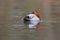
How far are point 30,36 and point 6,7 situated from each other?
36cm

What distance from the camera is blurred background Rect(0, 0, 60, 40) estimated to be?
1.39 m

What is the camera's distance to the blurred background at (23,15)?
1392 millimetres

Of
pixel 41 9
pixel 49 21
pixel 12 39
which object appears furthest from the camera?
pixel 41 9

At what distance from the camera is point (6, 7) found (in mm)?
1601

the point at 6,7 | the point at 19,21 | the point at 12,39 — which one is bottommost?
the point at 12,39

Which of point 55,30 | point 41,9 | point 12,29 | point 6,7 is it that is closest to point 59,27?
point 55,30

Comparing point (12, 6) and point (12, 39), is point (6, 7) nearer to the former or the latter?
point (12, 6)

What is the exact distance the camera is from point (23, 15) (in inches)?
58.9

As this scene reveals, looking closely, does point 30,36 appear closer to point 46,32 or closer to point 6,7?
point 46,32

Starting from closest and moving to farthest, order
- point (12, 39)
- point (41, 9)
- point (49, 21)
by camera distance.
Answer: point (12, 39), point (49, 21), point (41, 9)

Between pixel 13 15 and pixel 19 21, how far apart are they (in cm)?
9

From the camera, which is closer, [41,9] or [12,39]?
[12,39]

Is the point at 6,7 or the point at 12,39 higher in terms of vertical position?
the point at 6,7

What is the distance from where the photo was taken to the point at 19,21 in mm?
1469
